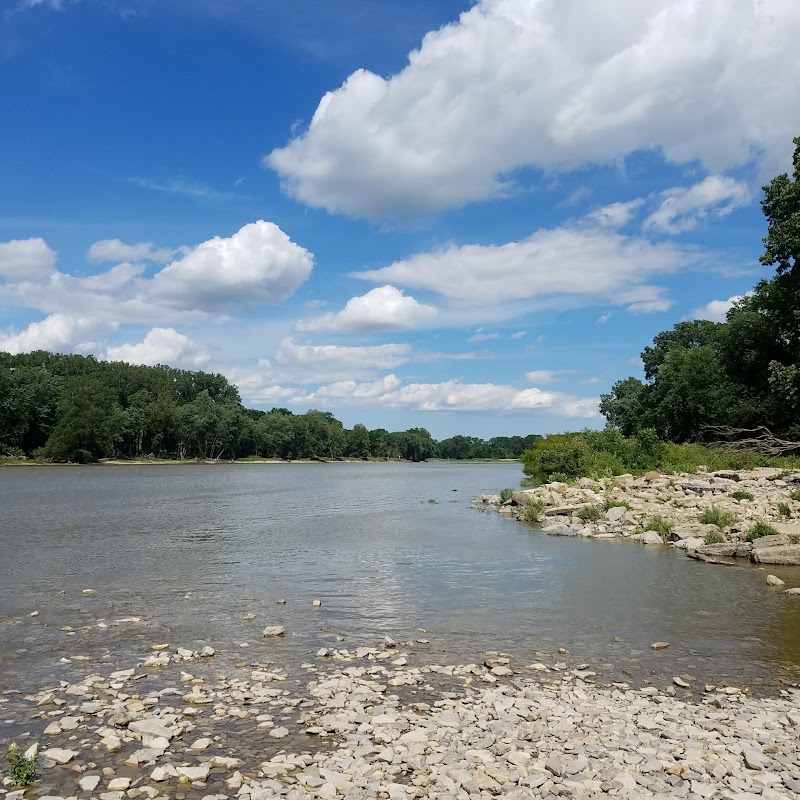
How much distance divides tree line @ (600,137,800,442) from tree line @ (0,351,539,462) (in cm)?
4276

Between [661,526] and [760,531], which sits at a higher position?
[760,531]

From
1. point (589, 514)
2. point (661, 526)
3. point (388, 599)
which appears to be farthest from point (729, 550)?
point (388, 599)

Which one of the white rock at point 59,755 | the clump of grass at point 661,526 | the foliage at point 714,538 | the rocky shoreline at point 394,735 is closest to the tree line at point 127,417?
the clump of grass at point 661,526

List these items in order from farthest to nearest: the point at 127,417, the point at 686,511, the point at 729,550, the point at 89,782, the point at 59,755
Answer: the point at 127,417 → the point at 686,511 → the point at 729,550 → the point at 59,755 → the point at 89,782

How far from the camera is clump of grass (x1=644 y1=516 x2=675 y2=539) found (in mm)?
29047

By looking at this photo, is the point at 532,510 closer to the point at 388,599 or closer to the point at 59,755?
the point at 388,599

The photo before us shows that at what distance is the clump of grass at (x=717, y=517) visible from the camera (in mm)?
28359

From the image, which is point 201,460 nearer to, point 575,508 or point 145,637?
point 575,508

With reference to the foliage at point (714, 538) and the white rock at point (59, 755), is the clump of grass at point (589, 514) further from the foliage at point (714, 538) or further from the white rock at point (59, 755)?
the white rock at point (59, 755)

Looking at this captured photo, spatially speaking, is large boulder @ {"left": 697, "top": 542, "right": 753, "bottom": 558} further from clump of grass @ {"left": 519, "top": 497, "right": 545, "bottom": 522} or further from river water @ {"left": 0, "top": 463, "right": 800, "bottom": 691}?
clump of grass @ {"left": 519, "top": 497, "right": 545, "bottom": 522}

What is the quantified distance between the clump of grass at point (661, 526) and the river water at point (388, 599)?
194cm

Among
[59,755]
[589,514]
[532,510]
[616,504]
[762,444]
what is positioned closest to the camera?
[59,755]

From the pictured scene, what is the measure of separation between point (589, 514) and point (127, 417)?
122405mm

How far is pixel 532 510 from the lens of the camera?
130ft
